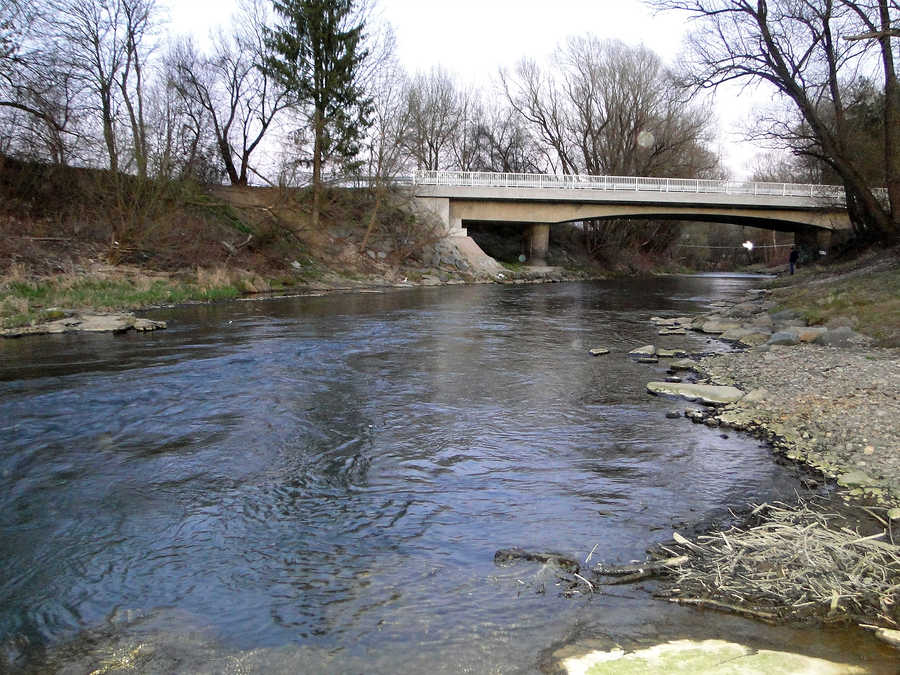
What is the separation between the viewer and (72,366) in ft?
36.0

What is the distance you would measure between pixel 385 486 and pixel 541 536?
1602 millimetres

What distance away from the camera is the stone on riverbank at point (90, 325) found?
14664 mm

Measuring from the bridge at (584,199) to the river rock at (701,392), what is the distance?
3104 centimetres

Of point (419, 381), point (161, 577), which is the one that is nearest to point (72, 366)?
point (419, 381)

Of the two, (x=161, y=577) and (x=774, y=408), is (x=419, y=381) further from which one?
(x=161, y=577)

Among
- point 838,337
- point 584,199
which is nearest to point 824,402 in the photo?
point 838,337

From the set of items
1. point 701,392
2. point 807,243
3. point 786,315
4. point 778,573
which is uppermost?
point 807,243

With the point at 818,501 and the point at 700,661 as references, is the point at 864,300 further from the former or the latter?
the point at 700,661

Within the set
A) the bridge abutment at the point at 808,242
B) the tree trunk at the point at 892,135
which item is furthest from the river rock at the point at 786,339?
the bridge abutment at the point at 808,242

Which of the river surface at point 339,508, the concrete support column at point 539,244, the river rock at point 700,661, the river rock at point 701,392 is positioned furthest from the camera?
the concrete support column at point 539,244

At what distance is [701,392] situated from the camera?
8797 mm

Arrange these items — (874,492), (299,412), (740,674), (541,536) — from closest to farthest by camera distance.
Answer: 1. (740,674)
2. (541,536)
3. (874,492)
4. (299,412)

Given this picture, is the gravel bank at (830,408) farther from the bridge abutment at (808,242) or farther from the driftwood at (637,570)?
the bridge abutment at (808,242)

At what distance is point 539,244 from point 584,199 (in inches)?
169
